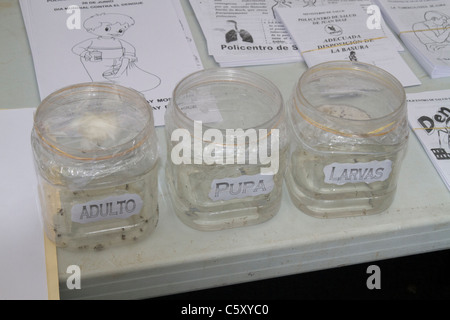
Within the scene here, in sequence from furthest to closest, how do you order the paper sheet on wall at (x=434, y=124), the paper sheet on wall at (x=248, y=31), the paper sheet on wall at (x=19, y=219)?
the paper sheet on wall at (x=248, y=31)
the paper sheet on wall at (x=434, y=124)
the paper sheet on wall at (x=19, y=219)

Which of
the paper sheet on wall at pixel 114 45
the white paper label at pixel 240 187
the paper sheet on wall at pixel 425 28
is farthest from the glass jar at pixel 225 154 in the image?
the paper sheet on wall at pixel 425 28

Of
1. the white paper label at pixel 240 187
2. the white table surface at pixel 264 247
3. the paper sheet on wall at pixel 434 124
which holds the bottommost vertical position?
the white table surface at pixel 264 247

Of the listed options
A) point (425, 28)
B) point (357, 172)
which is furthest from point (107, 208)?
point (425, 28)

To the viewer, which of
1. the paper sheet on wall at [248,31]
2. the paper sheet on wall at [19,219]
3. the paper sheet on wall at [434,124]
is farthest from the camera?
the paper sheet on wall at [248,31]

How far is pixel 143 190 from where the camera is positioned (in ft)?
2.00

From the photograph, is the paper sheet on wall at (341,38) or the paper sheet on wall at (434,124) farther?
the paper sheet on wall at (341,38)

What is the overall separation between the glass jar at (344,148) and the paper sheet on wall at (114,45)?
211mm

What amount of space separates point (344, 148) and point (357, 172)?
1.2 inches

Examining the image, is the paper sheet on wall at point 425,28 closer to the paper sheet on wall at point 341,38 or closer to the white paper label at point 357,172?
the paper sheet on wall at point 341,38

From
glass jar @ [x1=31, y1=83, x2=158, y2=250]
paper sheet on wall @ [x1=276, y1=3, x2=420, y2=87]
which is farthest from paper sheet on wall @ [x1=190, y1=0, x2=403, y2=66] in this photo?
glass jar @ [x1=31, y1=83, x2=158, y2=250]

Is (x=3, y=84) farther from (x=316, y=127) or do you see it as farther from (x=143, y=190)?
(x=316, y=127)

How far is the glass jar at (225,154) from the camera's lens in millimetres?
589

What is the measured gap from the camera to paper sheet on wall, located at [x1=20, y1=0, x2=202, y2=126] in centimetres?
81
